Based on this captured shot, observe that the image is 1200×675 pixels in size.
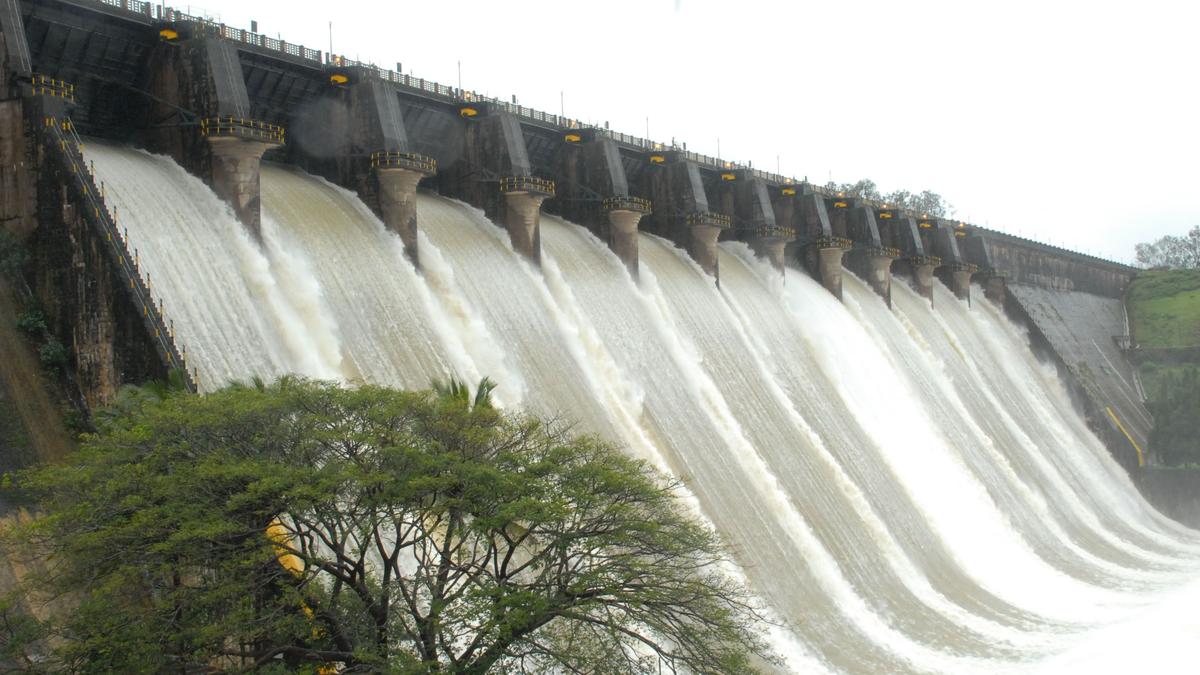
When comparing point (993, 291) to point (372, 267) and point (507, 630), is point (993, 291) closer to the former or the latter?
point (372, 267)

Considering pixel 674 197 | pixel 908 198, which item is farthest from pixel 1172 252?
pixel 674 197

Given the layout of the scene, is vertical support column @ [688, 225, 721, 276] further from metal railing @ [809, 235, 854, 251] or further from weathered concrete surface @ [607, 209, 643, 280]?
metal railing @ [809, 235, 854, 251]

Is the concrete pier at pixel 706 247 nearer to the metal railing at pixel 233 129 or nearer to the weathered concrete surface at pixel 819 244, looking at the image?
the weathered concrete surface at pixel 819 244

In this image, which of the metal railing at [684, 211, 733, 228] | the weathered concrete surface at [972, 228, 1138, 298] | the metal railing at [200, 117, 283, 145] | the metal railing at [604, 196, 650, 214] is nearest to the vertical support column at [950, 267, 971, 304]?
the weathered concrete surface at [972, 228, 1138, 298]

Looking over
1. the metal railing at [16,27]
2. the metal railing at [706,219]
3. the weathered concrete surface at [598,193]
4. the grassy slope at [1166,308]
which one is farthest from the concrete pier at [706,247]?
the grassy slope at [1166,308]

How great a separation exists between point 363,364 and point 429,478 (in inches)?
410

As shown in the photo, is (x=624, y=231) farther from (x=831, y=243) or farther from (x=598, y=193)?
(x=831, y=243)

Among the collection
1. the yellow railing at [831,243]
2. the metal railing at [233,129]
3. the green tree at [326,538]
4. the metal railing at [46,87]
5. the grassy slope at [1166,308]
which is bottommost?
the green tree at [326,538]

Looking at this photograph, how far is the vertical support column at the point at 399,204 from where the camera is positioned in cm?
3256

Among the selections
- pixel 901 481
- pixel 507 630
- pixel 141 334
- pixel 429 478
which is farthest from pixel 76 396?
pixel 901 481

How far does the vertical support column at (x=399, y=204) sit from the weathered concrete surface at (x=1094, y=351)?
136 feet

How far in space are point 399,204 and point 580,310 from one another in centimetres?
650

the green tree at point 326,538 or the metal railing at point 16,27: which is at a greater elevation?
the metal railing at point 16,27

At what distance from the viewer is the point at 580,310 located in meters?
36.6
